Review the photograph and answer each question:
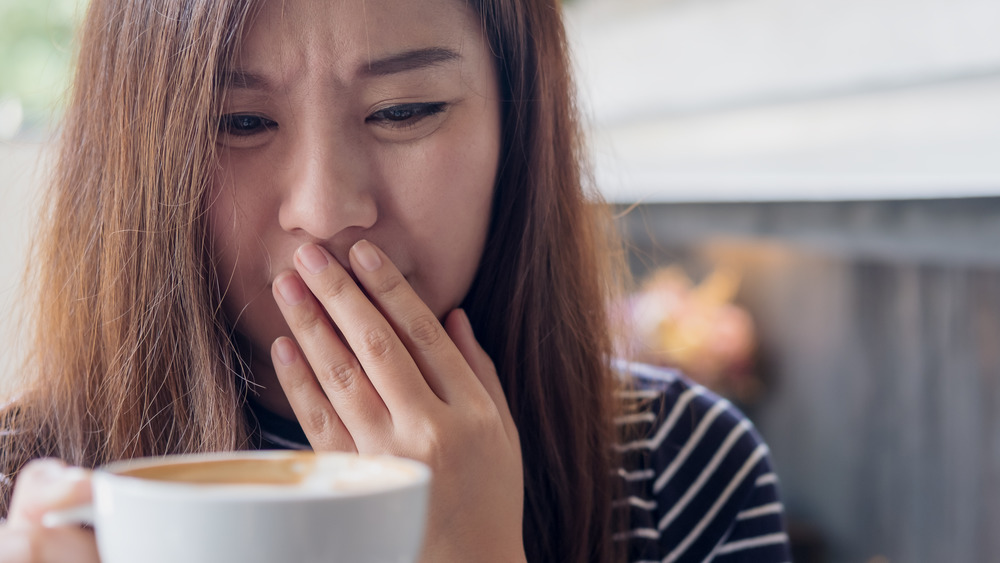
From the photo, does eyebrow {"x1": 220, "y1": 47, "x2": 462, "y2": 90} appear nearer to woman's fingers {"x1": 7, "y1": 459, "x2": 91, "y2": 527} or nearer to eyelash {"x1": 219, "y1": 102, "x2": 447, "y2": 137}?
eyelash {"x1": 219, "y1": 102, "x2": 447, "y2": 137}

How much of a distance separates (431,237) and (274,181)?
146mm

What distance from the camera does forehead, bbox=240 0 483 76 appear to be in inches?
27.1

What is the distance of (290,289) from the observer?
0.72 metres

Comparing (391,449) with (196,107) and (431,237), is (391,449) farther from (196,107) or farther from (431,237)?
(196,107)

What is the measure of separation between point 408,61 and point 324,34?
0.07 metres

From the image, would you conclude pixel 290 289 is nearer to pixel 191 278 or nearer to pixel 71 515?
pixel 191 278

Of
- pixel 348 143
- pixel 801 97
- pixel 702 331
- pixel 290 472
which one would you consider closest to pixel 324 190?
pixel 348 143

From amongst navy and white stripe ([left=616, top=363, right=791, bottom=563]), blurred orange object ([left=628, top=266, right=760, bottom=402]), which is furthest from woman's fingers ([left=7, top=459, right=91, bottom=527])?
blurred orange object ([left=628, top=266, right=760, bottom=402])

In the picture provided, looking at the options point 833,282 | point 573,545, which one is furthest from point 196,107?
point 833,282

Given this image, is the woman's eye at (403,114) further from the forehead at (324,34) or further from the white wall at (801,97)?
the white wall at (801,97)

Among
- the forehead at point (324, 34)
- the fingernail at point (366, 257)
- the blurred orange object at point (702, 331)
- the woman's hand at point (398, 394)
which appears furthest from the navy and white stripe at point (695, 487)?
the blurred orange object at point (702, 331)

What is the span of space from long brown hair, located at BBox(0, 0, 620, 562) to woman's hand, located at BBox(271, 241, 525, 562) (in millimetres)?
106

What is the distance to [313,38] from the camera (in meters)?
0.69

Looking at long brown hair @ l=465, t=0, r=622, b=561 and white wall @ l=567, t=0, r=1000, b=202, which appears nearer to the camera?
long brown hair @ l=465, t=0, r=622, b=561
